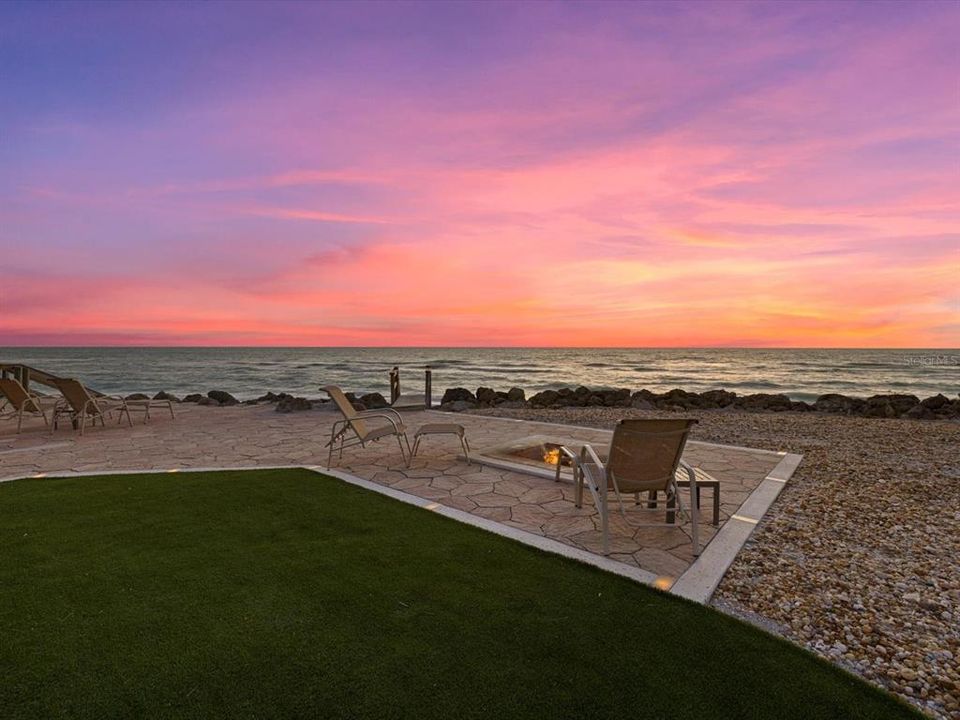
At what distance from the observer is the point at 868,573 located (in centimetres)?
349

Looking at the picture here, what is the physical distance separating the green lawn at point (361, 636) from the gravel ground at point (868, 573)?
334 mm

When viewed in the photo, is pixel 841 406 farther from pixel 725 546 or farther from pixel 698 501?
pixel 725 546

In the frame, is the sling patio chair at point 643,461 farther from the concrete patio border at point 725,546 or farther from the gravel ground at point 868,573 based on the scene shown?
the gravel ground at point 868,573

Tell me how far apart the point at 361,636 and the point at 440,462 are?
4.03 metres

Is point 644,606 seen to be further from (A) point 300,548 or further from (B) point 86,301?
(B) point 86,301

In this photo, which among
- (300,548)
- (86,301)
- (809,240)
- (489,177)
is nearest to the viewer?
(300,548)

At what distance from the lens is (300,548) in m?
3.74

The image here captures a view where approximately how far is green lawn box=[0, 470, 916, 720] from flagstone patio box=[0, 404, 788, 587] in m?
0.70

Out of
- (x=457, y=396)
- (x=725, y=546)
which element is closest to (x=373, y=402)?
(x=457, y=396)

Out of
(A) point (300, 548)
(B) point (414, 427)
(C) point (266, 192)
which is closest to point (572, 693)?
(A) point (300, 548)

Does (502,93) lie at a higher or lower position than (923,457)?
higher

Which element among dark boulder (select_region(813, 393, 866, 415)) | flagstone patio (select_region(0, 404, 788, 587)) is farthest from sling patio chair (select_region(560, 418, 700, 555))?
dark boulder (select_region(813, 393, 866, 415))

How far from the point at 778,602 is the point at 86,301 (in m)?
25.1

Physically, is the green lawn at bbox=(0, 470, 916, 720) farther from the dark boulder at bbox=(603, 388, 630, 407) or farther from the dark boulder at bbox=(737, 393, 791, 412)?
the dark boulder at bbox=(737, 393, 791, 412)
